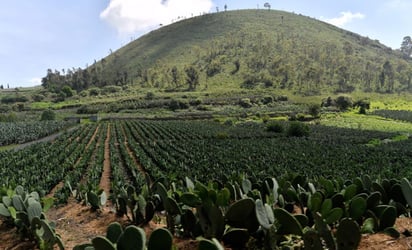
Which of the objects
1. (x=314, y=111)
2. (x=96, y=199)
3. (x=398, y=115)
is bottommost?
(x=398, y=115)

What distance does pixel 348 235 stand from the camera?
13.2ft

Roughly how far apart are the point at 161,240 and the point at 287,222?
5.22ft

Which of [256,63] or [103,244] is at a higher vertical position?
[256,63]

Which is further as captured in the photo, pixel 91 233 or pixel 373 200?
pixel 91 233

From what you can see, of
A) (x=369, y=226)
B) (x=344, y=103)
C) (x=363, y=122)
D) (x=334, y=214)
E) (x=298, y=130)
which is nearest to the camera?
(x=334, y=214)

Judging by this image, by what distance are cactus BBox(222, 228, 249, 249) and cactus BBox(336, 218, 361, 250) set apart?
1.17 meters

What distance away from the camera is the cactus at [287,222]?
4.23 m

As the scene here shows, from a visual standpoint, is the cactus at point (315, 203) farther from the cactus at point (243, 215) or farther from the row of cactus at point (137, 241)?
the row of cactus at point (137, 241)

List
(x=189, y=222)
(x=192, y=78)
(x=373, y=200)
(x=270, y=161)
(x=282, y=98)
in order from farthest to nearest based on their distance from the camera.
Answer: (x=192, y=78)
(x=282, y=98)
(x=270, y=161)
(x=373, y=200)
(x=189, y=222)

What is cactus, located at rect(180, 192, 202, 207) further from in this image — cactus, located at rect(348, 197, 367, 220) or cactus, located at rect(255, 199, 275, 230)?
cactus, located at rect(348, 197, 367, 220)

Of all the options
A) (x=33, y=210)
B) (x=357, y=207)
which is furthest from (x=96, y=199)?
(x=357, y=207)

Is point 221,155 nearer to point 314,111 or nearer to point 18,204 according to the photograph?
point 18,204

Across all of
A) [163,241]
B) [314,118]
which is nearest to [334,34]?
[314,118]

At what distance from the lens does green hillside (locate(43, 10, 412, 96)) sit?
132 metres
